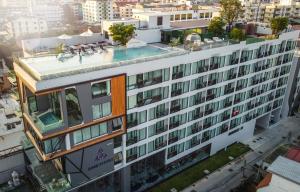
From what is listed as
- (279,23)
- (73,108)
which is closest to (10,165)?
(73,108)

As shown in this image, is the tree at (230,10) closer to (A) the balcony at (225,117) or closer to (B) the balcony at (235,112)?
(B) the balcony at (235,112)

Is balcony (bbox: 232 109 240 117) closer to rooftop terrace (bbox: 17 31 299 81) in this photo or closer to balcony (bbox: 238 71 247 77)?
balcony (bbox: 238 71 247 77)


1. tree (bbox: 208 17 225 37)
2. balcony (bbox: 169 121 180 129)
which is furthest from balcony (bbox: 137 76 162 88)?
tree (bbox: 208 17 225 37)

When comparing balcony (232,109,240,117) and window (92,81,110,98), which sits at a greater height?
window (92,81,110,98)

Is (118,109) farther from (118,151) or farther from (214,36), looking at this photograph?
(214,36)

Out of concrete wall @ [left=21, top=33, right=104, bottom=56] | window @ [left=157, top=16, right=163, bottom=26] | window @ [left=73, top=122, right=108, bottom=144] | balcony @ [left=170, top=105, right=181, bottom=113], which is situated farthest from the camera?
window @ [left=157, top=16, right=163, bottom=26]
